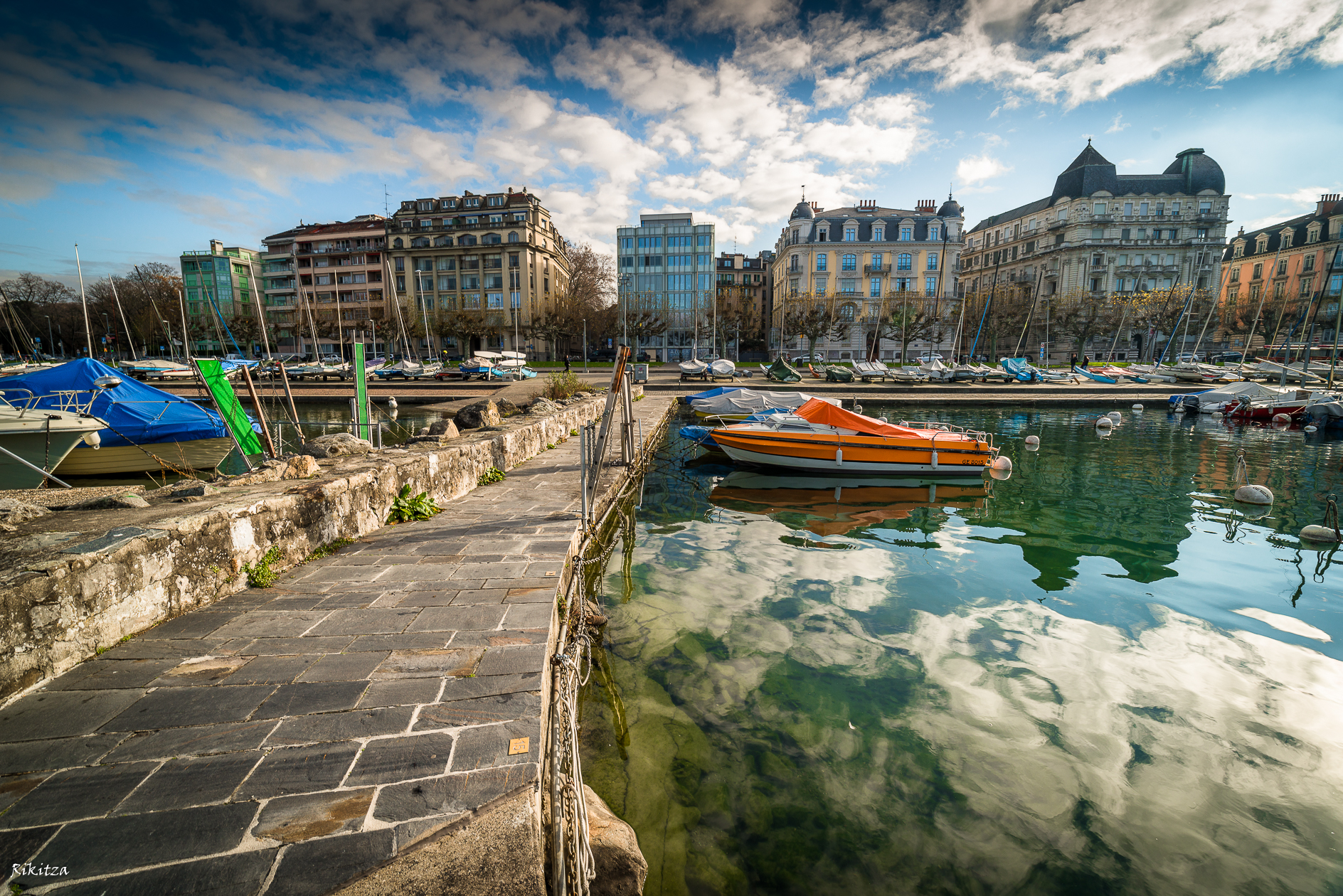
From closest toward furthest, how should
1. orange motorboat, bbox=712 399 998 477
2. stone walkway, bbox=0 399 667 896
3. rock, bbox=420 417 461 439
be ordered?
stone walkway, bbox=0 399 667 896 < rock, bbox=420 417 461 439 < orange motorboat, bbox=712 399 998 477

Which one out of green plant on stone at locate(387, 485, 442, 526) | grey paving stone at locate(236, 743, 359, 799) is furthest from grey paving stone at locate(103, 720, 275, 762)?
green plant on stone at locate(387, 485, 442, 526)

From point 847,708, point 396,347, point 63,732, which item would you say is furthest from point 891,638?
point 396,347

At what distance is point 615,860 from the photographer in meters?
2.68

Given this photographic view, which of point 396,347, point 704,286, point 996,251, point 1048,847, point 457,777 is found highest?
point 996,251

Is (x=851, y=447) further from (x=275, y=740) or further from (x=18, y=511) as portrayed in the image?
(x=18, y=511)

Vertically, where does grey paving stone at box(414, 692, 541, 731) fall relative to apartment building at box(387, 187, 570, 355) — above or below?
below

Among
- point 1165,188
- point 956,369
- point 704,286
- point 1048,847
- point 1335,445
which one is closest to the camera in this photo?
point 1048,847

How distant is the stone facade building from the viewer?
206 feet

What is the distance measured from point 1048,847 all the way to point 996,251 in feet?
295

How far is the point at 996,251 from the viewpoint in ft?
252

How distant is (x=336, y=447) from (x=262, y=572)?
359cm

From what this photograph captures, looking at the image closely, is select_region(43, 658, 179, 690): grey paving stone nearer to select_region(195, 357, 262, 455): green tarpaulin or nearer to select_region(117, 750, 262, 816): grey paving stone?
select_region(117, 750, 262, 816): grey paving stone

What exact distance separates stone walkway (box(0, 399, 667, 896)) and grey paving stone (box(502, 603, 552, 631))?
0.07ft

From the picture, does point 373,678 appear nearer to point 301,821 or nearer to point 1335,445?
point 301,821
